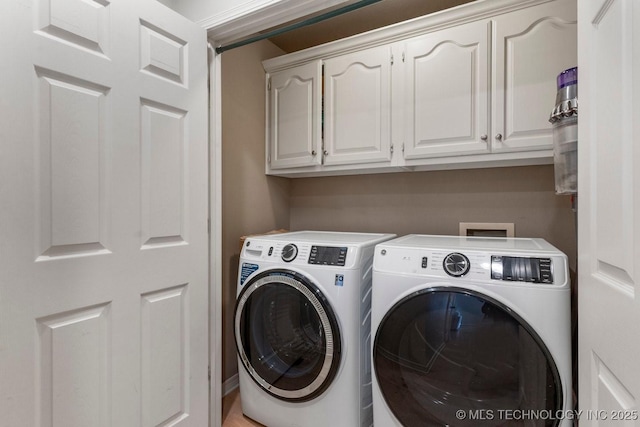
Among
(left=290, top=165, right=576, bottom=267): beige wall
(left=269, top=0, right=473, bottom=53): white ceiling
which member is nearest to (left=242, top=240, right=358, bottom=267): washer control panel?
(left=290, top=165, right=576, bottom=267): beige wall

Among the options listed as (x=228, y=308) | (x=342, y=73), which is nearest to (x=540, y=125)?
(x=342, y=73)

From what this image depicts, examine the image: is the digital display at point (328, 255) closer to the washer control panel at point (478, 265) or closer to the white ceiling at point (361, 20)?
the washer control panel at point (478, 265)

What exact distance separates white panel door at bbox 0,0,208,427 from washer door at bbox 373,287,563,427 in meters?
0.90

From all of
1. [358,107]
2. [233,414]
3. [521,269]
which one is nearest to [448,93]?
[358,107]

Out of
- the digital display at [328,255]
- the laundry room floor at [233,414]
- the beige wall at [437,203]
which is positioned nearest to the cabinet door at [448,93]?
the beige wall at [437,203]

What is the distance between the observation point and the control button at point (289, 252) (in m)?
1.53

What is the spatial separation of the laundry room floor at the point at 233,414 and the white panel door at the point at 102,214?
1.03 ft

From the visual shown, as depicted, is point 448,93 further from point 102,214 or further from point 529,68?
point 102,214

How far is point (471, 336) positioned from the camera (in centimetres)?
115

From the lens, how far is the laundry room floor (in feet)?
5.52

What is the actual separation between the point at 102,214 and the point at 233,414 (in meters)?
1.35

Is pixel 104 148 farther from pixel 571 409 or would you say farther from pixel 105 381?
pixel 571 409

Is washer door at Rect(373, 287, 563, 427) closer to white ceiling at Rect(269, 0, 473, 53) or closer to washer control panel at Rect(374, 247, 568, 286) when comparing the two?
washer control panel at Rect(374, 247, 568, 286)

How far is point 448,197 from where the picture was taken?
199 centimetres
